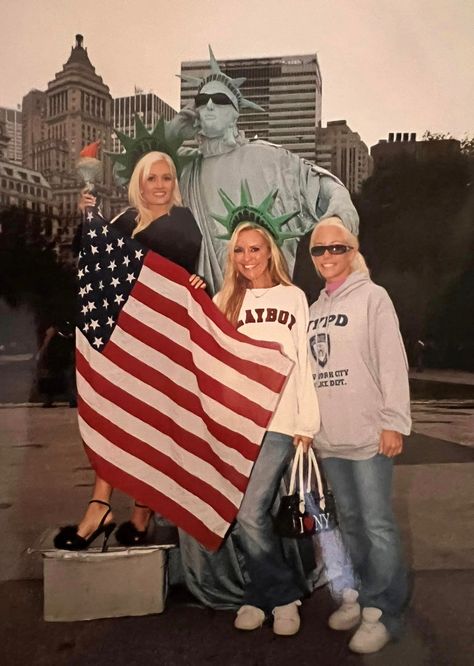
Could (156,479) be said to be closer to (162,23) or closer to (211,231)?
(211,231)

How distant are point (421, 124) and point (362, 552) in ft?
6.45

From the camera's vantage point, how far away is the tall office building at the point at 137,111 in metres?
2.65

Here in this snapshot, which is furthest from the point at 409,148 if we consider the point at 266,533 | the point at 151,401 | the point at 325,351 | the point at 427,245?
the point at 266,533

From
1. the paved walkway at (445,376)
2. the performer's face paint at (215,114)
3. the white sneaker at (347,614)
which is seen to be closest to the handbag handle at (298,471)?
the white sneaker at (347,614)

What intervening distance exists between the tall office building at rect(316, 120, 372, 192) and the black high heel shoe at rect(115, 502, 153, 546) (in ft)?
5.78

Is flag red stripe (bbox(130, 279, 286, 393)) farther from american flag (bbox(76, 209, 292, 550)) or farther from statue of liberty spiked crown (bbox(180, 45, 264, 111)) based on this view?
statue of liberty spiked crown (bbox(180, 45, 264, 111))

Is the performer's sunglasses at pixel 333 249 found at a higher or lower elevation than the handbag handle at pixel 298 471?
higher

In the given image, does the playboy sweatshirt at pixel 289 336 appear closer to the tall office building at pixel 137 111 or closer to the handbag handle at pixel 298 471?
the handbag handle at pixel 298 471

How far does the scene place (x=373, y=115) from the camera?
275 centimetres

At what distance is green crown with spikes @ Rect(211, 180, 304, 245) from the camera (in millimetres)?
2584

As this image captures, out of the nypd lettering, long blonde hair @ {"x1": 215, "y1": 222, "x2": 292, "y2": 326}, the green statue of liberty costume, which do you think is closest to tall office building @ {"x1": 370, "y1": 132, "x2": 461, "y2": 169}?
the green statue of liberty costume

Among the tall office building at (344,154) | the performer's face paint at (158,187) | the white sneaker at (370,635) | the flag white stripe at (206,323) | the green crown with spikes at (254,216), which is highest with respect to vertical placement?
the tall office building at (344,154)

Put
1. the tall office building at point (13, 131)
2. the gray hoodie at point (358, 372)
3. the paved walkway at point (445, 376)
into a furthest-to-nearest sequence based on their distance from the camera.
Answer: the tall office building at point (13, 131)
the paved walkway at point (445, 376)
the gray hoodie at point (358, 372)

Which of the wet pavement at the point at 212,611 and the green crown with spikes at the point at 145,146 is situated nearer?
the wet pavement at the point at 212,611
